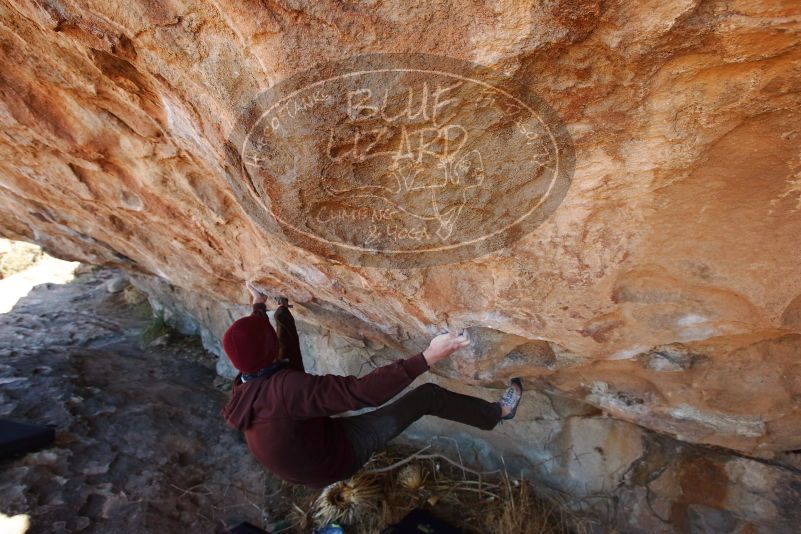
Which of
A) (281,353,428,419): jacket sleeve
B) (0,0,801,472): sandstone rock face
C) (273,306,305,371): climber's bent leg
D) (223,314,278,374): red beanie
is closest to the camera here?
(0,0,801,472): sandstone rock face

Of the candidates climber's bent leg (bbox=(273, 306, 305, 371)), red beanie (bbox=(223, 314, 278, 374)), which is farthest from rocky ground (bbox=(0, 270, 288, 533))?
red beanie (bbox=(223, 314, 278, 374))

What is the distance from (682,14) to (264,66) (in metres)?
0.88

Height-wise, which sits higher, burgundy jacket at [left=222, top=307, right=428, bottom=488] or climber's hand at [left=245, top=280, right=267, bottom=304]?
climber's hand at [left=245, top=280, right=267, bottom=304]

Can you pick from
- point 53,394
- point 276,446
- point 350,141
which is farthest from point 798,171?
point 53,394

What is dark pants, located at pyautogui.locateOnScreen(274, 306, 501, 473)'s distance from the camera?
7.69 ft

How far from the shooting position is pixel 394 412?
7.86ft

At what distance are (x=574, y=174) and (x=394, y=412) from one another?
151 centimetres

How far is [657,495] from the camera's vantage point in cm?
245

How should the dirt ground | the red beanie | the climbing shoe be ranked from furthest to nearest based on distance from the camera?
the dirt ground → the climbing shoe → the red beanie

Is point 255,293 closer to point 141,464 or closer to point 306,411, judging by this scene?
point 306,411

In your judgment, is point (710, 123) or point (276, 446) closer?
point (710, 123)

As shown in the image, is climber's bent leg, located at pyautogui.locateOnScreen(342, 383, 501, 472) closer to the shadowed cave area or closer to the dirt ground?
the shadowed cave area

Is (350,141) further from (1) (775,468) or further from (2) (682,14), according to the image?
(1) (775,468)

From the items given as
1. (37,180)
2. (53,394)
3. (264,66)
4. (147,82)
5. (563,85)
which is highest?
(37,180)
